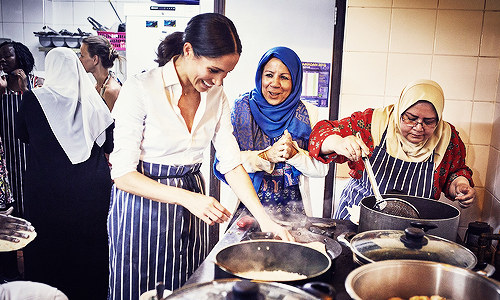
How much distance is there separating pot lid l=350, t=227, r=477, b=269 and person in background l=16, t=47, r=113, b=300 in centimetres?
179

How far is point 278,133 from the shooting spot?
2.16 metres

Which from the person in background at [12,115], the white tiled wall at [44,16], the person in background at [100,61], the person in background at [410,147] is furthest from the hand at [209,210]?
the white tiled wall at [44,16]

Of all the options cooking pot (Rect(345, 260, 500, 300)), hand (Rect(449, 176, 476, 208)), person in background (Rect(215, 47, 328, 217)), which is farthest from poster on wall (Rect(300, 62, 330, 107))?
cooking pot (Rect(345, 260, 500, 300))

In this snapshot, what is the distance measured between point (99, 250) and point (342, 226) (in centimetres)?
163

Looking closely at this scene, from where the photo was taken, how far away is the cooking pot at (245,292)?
0.63 m

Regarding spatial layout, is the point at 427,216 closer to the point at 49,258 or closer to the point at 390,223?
the point at 390,223

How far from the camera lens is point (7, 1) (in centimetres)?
461

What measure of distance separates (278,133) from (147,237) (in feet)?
3.18

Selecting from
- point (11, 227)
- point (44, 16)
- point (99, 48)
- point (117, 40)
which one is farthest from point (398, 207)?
point (44, 16)

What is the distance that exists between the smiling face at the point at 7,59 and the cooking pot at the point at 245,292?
10.2 feet

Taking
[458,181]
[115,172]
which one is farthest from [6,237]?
[458,181]

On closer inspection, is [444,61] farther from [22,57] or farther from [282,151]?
[22,57]

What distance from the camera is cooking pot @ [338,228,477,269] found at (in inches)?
33.7

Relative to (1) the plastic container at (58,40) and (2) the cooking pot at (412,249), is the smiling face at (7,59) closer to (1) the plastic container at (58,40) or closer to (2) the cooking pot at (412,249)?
(1) the plastic container at (58,40)
